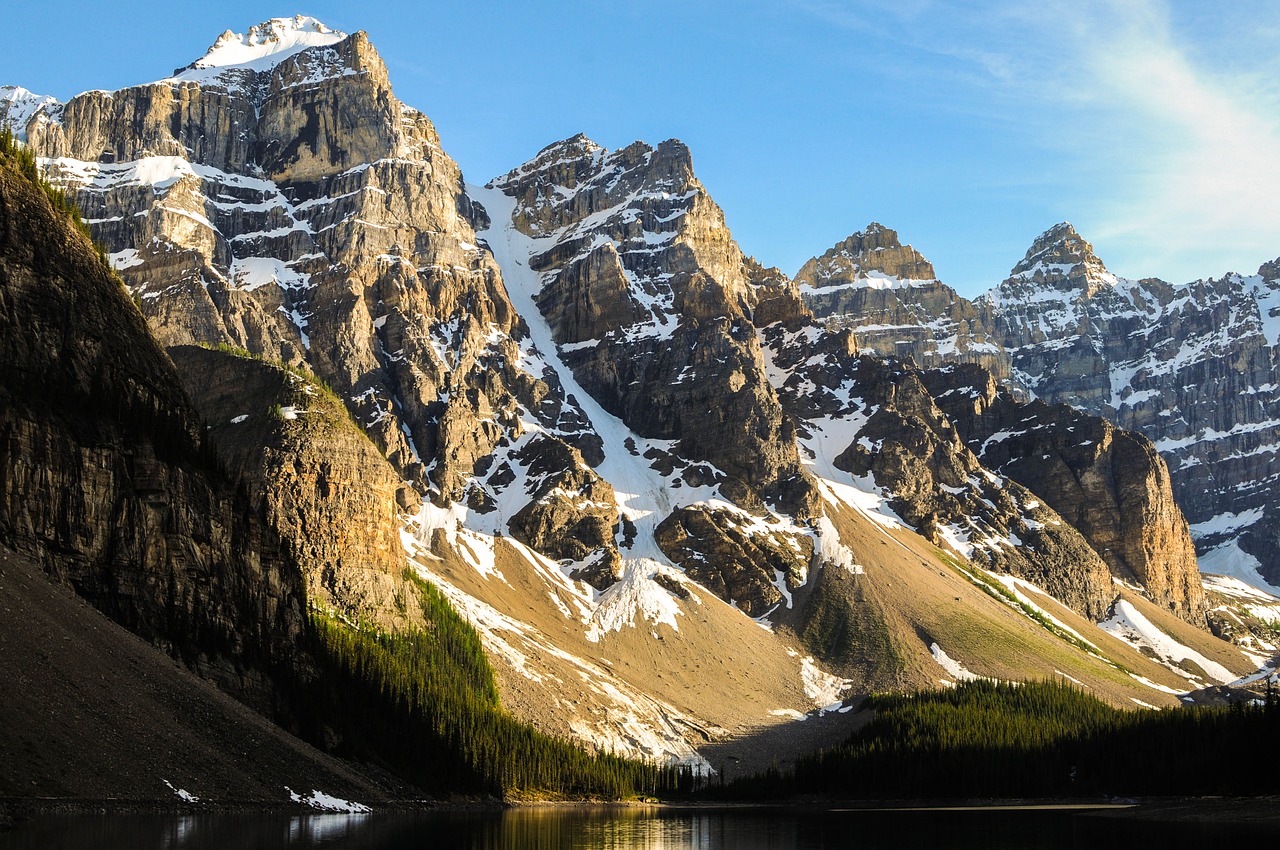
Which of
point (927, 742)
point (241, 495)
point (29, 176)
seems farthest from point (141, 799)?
point (927, 742)

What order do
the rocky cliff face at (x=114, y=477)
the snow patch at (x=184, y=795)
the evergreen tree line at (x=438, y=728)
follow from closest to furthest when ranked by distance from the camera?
the snow patch at (x=184, y=795) < the rocky cliff face at (x=114, y=477) < the evergreen tree line at (x=438, y=728)

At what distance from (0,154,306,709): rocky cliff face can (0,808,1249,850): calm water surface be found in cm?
2731

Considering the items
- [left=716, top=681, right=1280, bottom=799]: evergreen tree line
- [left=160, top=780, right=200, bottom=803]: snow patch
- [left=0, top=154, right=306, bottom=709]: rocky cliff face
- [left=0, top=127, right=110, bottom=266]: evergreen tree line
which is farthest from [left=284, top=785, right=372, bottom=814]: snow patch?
[left=716, top=681, right=1280, bottom=799]: evergreen tree line

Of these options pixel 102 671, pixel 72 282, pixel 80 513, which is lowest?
pixel 102 671

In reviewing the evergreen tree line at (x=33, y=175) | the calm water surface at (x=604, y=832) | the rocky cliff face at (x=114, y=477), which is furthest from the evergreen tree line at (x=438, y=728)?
the evergreen tree line at (x=33, y=175)

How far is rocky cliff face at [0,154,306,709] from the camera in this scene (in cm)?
11581

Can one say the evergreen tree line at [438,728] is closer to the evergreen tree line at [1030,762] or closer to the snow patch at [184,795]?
the evergreen tree line at [1030,762]

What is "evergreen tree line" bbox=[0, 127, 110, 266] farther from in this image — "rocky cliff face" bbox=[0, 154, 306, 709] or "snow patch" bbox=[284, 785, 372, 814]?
"snow patch" bbox=[284, 785, 372, 814]

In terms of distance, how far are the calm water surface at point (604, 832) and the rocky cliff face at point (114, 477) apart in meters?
27.3

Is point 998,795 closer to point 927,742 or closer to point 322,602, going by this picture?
point 927,742

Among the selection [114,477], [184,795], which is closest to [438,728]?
[114,477]

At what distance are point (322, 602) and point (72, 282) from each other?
234 ft

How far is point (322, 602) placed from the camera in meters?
191

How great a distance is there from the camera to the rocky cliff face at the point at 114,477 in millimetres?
115812
